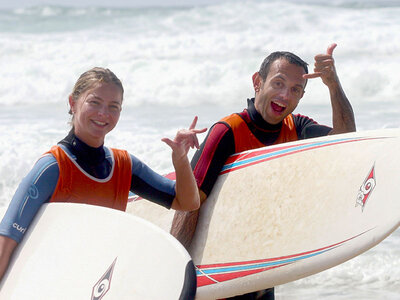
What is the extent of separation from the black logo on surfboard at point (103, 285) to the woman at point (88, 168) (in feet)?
1.08

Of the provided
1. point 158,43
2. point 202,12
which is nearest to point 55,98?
point 158,43

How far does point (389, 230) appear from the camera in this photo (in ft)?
9.61

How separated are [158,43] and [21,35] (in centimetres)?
350

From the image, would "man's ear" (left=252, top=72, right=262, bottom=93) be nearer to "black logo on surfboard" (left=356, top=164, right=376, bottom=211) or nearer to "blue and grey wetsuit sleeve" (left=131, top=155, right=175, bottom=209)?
"black logo on surfboard" (left=356, top=164, right=376, bottom=211)

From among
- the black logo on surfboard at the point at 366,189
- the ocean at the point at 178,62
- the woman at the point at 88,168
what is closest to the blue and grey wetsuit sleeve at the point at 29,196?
the woman at the point at 88,168

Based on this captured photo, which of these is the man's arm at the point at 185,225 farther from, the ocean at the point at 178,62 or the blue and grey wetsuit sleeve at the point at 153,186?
the ocean at the point at 178,62

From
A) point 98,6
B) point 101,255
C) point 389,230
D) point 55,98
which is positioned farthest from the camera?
point 98,6

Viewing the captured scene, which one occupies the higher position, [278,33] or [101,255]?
[278,33]

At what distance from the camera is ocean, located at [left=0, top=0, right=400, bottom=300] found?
8.80 metres

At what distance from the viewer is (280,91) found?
131 inches


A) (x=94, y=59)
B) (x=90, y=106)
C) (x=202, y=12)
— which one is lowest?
(x=90, y=106)

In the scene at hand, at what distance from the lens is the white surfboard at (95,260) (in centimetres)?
224

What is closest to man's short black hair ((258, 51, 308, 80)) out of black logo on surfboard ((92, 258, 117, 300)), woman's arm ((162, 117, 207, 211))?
woman's arm ((162, 117, 207, 211))

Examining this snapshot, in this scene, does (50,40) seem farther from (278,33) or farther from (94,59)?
(278,33)
